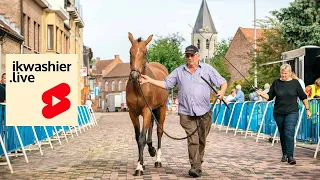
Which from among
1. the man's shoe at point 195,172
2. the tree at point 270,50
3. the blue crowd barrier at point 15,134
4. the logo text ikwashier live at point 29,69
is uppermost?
the tree at point 270,50

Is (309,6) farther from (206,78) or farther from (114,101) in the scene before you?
(114,101)

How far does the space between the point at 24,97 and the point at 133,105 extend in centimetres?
175

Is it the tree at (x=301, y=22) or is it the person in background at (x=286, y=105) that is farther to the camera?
the tree at (x=301, y=22)

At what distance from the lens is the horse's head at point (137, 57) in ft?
33.4

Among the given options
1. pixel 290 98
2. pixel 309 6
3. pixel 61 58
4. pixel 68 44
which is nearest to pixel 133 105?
pixel 61 58

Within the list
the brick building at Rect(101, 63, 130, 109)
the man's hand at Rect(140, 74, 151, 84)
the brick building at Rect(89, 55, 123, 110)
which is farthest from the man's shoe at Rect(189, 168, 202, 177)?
the brick building at Rect(89, 55, 123, 110)

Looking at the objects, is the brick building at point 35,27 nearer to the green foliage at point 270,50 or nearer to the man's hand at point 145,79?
the green foliage at point 270,50

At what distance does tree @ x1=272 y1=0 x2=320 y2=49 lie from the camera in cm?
4162

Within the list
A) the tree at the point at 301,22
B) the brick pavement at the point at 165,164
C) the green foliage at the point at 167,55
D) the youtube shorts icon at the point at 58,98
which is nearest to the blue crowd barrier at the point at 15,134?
the brick pavement at the point at 165,164

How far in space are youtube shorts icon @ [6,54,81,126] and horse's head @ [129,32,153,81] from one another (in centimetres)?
91

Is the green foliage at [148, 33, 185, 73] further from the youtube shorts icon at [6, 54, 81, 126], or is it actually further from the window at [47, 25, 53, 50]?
the youtube shorts icon at [6, 54, 81, 126]

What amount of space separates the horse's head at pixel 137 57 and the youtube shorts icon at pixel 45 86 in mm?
907

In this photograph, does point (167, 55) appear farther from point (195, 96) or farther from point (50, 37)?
point (195, 96)

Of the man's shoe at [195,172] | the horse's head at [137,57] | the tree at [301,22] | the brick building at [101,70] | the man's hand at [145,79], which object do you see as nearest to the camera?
the man's shoe at [195,172]
